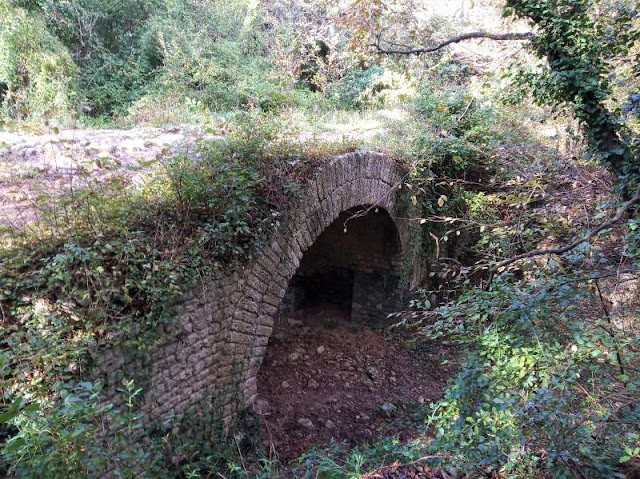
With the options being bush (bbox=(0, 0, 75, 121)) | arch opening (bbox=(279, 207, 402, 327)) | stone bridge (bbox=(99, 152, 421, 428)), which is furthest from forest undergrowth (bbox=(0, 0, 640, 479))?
bush (bbox=(0, 0, 75, 121))

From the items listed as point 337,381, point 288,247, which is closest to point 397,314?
point 288,247

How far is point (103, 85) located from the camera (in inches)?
403

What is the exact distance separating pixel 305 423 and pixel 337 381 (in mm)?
1129

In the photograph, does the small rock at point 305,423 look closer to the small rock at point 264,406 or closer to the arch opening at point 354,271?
the small rock at point 264,406

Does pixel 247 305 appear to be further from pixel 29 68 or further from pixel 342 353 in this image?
pixel 29 68

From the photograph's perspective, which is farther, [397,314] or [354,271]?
[354,271]

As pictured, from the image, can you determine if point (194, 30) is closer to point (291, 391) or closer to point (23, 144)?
point (23, 144)

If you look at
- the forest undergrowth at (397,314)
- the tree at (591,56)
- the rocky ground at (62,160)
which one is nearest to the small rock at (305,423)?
the forest undergrowth at (397,314)

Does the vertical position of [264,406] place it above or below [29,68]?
below

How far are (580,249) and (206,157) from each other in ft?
10.5

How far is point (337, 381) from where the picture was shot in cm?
609

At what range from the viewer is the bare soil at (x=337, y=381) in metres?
5.00

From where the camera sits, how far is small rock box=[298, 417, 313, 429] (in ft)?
16.5

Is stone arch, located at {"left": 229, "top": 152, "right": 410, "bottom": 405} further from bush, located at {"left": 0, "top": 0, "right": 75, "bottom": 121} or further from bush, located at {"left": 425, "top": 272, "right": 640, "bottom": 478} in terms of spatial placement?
bush, located at {"left": 0, "top": 0, "right": 75, "bottom": 121}
